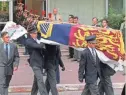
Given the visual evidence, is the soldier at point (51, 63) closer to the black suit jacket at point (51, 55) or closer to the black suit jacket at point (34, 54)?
the black suit jacket at point (51, 55)

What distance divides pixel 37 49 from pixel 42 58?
26cm

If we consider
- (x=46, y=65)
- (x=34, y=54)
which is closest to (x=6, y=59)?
(x=34, y=54)

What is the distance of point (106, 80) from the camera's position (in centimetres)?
998

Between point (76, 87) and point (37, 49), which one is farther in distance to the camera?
point (76, 87)

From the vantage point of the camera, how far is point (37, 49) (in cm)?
1003

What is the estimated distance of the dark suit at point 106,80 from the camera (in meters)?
9.85

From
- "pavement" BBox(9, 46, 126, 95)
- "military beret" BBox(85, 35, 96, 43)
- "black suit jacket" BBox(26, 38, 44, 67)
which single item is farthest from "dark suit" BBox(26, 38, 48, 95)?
"pavement" BBox(9, 46, 126, 95)

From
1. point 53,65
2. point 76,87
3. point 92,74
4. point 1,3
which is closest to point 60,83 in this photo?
point 76,87

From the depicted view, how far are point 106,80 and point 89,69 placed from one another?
0.70 meters

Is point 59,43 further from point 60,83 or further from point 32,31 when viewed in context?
point 60,83

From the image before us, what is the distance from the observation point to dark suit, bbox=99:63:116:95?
985cm

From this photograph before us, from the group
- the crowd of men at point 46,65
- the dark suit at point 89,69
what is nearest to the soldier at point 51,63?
the crowd of men at point 46,65

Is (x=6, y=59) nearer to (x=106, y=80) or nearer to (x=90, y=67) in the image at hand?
(x=90, y=67)

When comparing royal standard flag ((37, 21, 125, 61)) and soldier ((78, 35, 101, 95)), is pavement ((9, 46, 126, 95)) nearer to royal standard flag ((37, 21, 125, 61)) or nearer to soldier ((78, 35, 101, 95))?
soldier ((78, 35, 101, 95))
